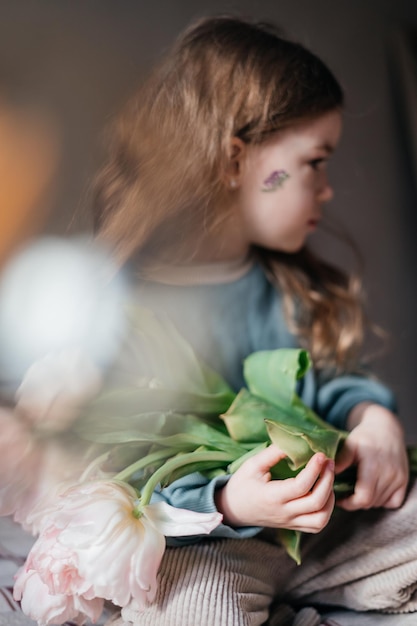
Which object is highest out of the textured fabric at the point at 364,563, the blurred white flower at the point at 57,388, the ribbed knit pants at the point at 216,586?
the blurred white flower at the point at 57,388

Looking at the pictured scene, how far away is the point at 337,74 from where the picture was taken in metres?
0.69

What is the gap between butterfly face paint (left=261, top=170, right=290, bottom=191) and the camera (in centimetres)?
63

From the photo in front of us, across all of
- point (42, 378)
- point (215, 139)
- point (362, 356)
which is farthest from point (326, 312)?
point (42, 378)

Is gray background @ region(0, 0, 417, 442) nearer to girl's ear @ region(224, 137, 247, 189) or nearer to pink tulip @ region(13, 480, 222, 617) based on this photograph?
girl's ear @ region(224, 137, 247, 189)

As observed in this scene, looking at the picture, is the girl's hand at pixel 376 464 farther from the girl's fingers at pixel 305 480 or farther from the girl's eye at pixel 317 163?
the girl's eye at pixel 317 163

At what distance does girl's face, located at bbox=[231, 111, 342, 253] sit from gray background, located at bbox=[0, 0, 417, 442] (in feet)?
0.26

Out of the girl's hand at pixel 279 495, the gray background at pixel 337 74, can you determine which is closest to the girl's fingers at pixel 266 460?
the girl's hand at pixel 279 495

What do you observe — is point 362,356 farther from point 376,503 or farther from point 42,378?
point 42,378

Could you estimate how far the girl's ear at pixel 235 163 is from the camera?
612mm

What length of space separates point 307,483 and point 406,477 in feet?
0.44

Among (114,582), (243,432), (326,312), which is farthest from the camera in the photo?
(326,312)

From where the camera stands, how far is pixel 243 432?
529mm

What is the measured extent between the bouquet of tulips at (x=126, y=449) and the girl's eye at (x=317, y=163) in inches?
6.6

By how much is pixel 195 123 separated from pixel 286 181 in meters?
0.09
